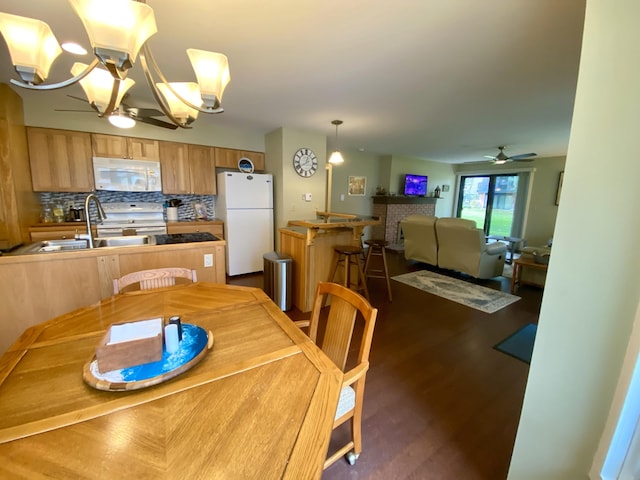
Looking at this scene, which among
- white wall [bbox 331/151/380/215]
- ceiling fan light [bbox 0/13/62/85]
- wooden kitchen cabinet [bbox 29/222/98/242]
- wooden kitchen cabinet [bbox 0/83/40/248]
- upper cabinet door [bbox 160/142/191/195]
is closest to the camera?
ceiling fan light [bbox 0/13/62/85]

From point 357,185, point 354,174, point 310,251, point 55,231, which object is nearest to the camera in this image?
point 310,251

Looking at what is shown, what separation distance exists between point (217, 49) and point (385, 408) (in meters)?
2.76

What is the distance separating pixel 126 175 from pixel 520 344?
4.91 meters

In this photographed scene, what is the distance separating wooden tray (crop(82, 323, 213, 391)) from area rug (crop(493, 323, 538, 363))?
256 centimetres

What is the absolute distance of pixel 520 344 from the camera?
2494 millimetres

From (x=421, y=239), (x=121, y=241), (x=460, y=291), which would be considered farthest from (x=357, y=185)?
(x=121, y=241)

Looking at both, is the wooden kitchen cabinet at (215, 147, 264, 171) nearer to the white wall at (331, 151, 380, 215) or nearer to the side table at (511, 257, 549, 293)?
the white wall at (331, 151, 380, 215)

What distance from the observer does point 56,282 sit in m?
1.77

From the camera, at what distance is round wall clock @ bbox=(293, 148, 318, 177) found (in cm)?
422

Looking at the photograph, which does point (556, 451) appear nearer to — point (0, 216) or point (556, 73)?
point (556, 73)

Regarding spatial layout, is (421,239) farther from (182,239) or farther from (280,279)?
(182,239)

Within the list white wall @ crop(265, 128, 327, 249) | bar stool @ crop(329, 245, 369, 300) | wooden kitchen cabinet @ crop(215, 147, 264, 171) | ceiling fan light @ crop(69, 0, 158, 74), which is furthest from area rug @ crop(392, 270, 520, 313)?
ceiling fan light @ crop(69, 0, 158, 74)

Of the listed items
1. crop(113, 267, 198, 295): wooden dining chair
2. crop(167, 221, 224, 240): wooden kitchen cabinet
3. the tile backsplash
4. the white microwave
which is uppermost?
the white microwave

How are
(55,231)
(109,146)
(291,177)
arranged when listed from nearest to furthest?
(55,231) < (109,146) < (291,177)
